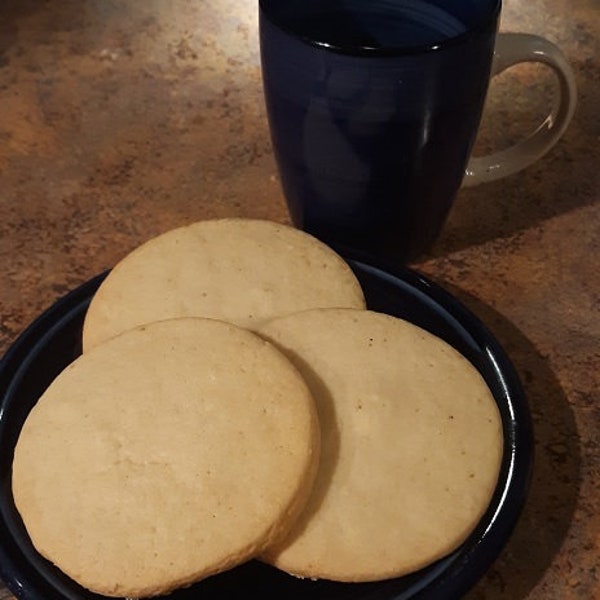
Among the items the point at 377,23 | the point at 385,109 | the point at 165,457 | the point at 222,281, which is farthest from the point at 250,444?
the point at 377,23

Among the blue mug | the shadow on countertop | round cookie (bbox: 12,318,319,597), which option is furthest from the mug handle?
round cookie (bbox: 12,318,319,597)

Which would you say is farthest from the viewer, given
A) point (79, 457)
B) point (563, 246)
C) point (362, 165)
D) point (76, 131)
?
point (76, 131)

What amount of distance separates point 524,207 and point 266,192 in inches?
9.7

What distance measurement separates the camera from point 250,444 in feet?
1.63

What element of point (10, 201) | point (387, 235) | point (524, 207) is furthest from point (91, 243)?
point (524, 207)

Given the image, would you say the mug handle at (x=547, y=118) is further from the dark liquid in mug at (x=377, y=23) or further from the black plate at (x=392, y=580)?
the black plate at (x=392, y=580)

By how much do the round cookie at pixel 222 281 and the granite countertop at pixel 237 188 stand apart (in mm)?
136

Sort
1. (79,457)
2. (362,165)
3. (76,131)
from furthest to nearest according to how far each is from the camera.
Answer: (76,131), (362,165), (79,457)

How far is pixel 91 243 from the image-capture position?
2.54ft

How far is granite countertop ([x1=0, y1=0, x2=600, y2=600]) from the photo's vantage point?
607 millimetres

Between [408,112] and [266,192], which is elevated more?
[408,112]

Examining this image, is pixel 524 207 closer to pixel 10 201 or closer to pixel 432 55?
pixel 432 55

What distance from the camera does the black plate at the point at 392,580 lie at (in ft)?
1.58

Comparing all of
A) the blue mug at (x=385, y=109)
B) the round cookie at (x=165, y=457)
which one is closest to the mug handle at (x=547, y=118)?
the blue mug at (x=385, y=109)
